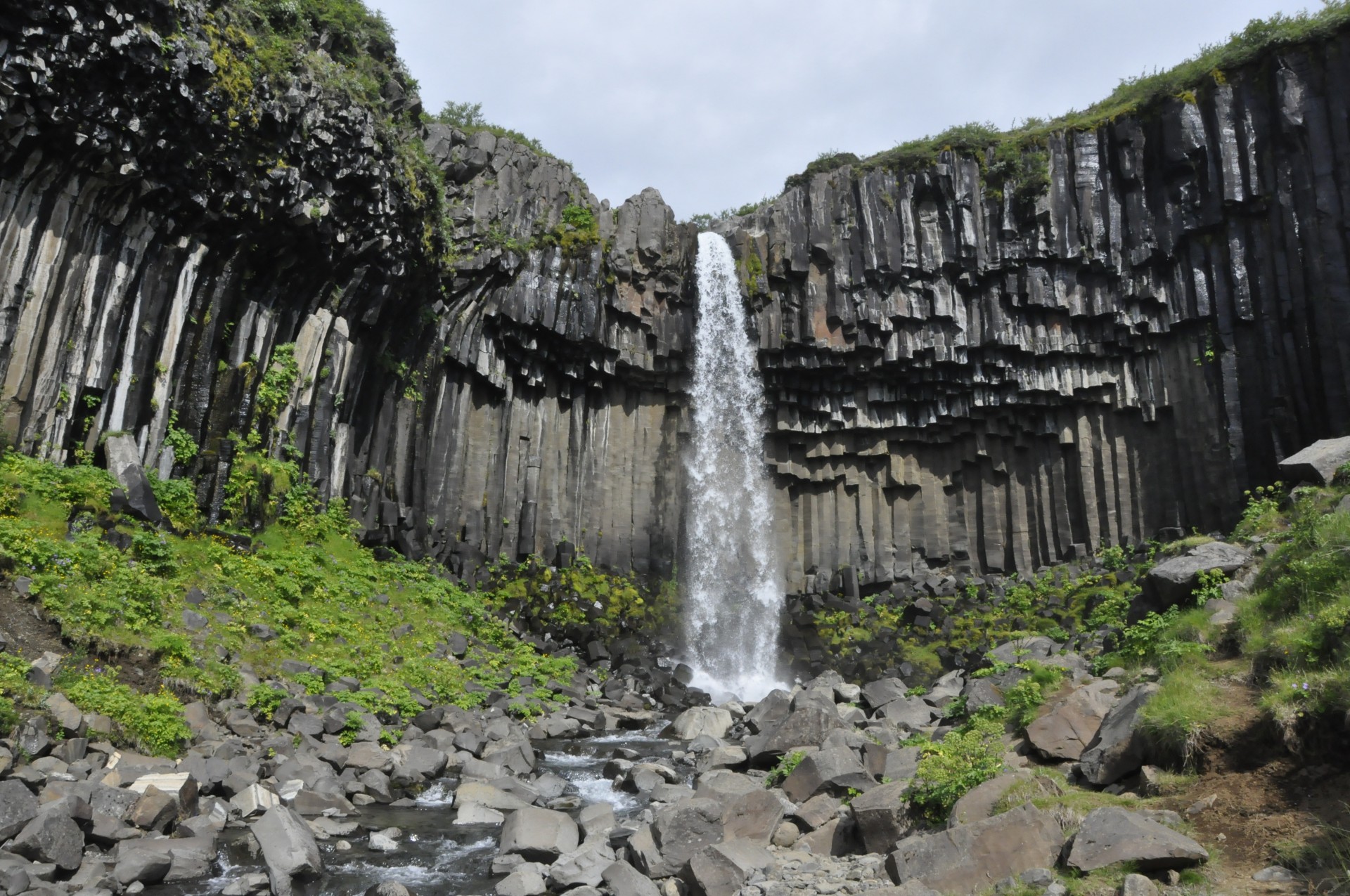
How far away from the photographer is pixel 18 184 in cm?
1396

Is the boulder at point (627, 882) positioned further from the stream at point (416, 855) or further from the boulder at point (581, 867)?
the stream at point (416, 855)

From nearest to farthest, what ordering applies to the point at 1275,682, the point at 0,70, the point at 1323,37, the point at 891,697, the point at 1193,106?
the point at 1275,682 → the point at 0,70 → the point at 891,697 → the point at 1323,37 → the point at 1193,106

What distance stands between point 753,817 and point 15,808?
6.56 metres

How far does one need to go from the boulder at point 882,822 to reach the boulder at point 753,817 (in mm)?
882

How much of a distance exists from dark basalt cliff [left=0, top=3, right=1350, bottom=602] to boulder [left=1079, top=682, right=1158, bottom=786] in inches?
603

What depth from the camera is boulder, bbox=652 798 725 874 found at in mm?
8094

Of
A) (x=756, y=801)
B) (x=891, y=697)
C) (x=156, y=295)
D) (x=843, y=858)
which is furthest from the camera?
(x=156, y=295)

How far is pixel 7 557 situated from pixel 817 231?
21.9 meters

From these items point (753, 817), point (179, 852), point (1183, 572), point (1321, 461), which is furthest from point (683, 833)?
point (1321, 461)

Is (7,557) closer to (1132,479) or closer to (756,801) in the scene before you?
(756,801)

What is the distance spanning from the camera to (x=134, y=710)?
10484 millimetres

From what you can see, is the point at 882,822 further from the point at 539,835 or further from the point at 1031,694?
the point at 539,835

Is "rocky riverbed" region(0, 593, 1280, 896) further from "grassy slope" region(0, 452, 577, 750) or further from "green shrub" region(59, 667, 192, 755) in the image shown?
"grassy slope" region(0, 452, 577, 750)

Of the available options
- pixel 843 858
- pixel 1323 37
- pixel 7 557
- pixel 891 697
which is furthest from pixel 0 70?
pixel 1323 37
